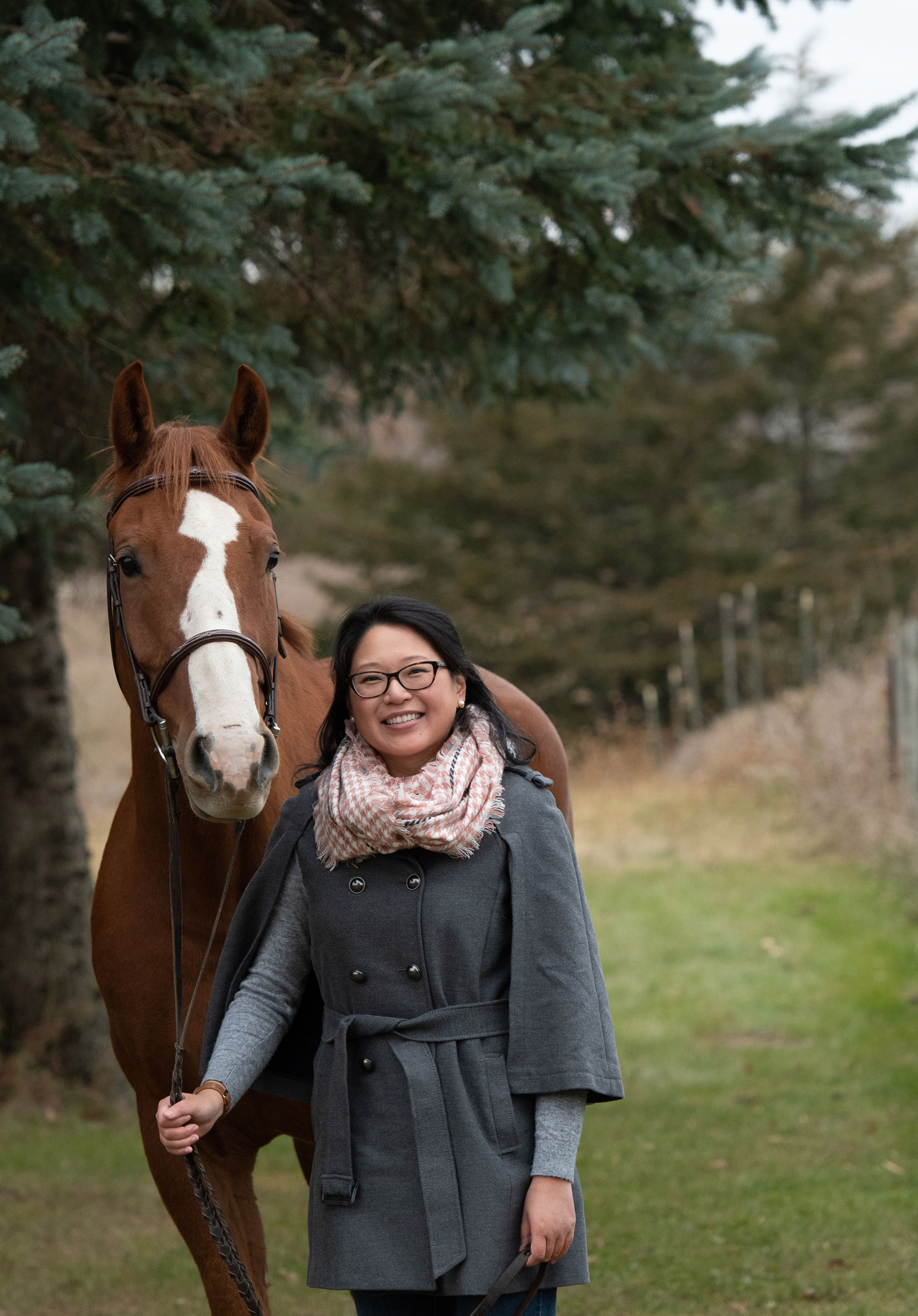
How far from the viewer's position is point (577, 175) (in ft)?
14.4

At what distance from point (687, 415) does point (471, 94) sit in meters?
15.5

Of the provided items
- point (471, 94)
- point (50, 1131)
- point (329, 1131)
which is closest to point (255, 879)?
point (329, 1131)

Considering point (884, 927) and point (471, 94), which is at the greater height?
point (471, 94)

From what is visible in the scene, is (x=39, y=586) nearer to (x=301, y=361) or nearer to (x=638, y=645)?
(x=301, y=361)

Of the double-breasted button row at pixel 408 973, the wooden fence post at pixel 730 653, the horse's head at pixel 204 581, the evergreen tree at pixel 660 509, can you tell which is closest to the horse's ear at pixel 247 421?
the horse's head at pixel 204 581

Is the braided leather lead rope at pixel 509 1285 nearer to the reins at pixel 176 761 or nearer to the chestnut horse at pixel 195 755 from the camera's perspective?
the reins at pixel 176 761

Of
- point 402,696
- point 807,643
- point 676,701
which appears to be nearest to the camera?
point 402,696

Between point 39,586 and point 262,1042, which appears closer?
point 262,1042

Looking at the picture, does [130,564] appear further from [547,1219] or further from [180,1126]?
[547,1219]

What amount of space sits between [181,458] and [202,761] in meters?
0.71

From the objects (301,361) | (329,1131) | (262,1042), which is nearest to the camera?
(329,1131)

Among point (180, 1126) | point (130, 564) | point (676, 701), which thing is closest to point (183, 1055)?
point (180, 1126)

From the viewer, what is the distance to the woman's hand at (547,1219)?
2.11m

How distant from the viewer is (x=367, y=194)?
13.5 ft
